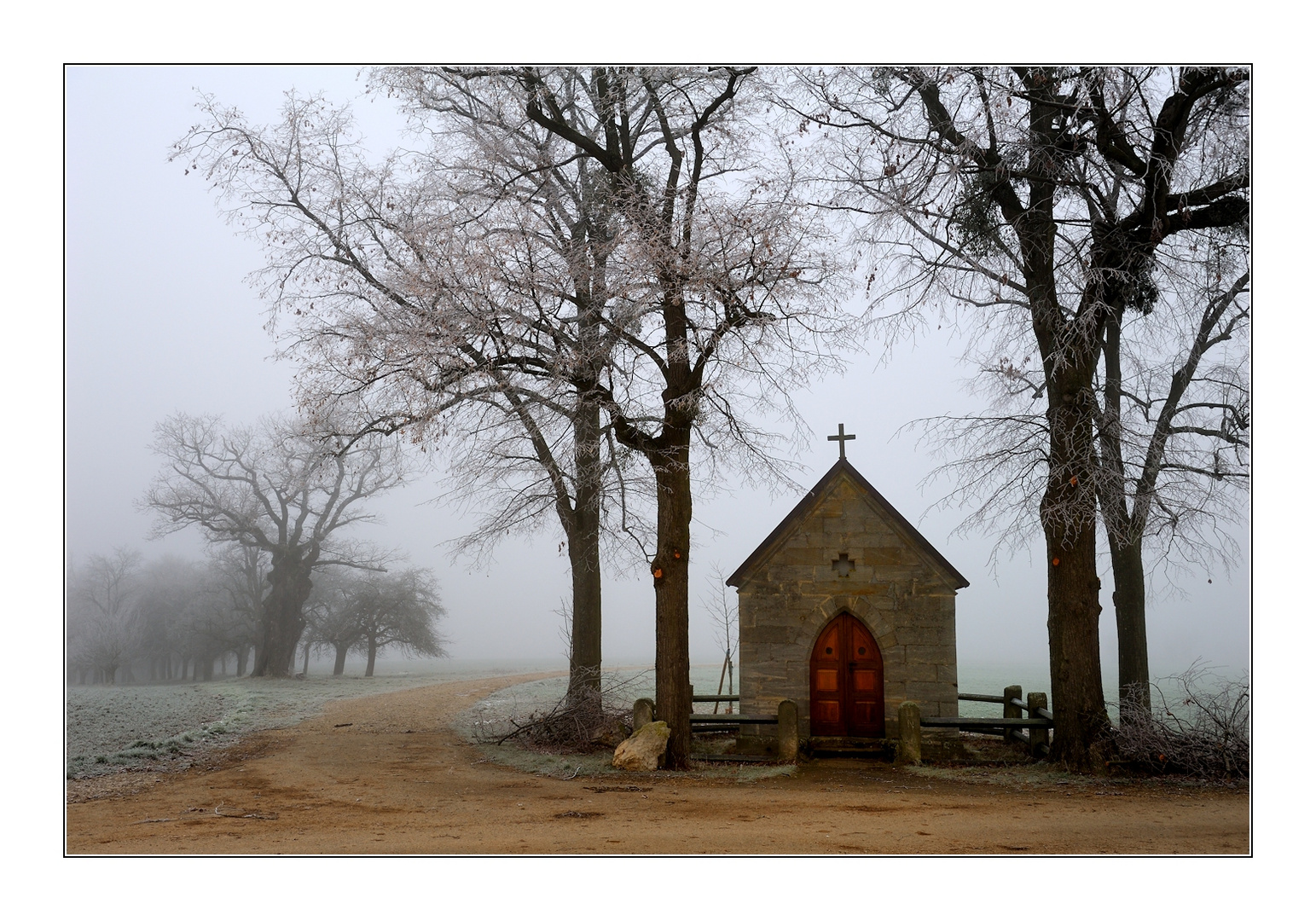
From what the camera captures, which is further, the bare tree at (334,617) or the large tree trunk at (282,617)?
the bare tree at (334,617)

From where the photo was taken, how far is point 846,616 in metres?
13.3

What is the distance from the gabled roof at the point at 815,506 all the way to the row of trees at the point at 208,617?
32.0ft

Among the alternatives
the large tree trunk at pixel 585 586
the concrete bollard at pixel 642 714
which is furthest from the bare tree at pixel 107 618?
the concrete bollard at pixel 642 714

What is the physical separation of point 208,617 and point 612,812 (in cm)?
1710

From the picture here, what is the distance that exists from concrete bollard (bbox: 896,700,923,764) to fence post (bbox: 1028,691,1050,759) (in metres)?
1.64

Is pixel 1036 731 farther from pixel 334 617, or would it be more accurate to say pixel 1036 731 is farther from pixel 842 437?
pixel 334 617

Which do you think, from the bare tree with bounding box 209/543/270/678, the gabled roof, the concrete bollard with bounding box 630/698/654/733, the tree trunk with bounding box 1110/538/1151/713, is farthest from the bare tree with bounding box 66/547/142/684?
the tree trunk with bounding box 1110/538/1151/713

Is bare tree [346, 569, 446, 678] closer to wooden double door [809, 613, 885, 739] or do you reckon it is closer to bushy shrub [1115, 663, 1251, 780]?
wooden double door [809, 613, 885, 739]

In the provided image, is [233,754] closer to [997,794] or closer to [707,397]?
[707,397]

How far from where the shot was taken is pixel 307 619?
24.1 m

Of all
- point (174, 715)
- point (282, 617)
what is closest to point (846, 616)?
point (174, 715)

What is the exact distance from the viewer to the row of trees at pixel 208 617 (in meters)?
16.4

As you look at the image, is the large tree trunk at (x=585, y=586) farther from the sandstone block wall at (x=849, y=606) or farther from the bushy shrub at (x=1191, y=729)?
the bushy shrub at (x=1191, y=729)

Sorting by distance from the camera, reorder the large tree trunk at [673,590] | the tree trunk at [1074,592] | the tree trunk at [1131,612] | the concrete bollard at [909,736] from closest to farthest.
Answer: the tree trunk at [1074,592] < the large tree trunk at [673,590] < the concrete bollard at [909,736] < the tree trunk at [1131,612]
